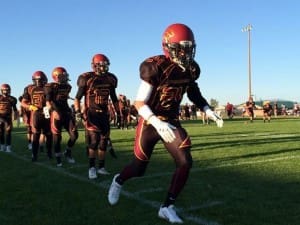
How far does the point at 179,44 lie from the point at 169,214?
5.77 feet

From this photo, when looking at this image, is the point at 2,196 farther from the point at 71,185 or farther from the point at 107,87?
the point at 107,87

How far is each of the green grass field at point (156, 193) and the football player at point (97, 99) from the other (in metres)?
0.62

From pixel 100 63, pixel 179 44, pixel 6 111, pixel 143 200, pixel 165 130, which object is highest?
pixel 100 63

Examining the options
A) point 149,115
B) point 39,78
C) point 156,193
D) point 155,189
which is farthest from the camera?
point 39,78

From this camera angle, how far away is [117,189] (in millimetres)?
5395

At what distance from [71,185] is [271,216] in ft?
10.7

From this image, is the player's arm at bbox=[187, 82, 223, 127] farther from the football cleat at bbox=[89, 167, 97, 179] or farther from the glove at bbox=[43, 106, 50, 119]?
the glove at bbox=[43, 106, 50, 119]

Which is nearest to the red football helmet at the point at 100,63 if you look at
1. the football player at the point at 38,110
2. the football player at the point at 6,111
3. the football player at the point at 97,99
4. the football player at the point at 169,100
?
the football player at the point at 97,99

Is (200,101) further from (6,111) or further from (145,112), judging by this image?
(6,111)

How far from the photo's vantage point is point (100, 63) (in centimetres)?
776

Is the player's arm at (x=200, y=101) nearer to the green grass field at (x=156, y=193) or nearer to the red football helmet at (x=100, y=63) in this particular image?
the green grass field at (x=156, y=193)

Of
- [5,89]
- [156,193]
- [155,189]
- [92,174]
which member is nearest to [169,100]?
[156,193]

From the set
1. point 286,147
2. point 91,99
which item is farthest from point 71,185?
point 286,147

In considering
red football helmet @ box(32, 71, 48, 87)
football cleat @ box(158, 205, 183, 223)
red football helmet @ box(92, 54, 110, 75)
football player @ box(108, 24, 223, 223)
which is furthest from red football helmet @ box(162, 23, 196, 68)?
red football helmet @ box(32, 71, 48, 87)
